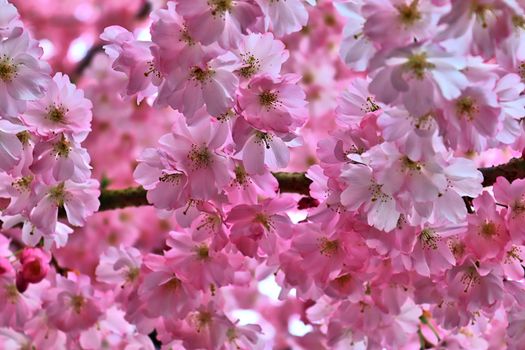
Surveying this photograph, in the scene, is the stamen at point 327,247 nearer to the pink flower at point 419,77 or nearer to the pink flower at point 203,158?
the pink flower at point 203,158

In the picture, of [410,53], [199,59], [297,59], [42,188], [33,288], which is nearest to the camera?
[410,53]

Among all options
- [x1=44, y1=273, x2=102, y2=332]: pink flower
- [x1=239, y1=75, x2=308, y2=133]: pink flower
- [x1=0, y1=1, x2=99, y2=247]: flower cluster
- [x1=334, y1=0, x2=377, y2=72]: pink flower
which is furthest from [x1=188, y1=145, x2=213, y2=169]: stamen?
[x1=44, y1=273, x2=102, y2=332]: pink flower

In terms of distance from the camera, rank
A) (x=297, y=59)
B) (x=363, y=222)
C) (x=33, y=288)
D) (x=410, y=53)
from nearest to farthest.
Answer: (x=410, y=53) → (x=363, y=222) → (x=33, y=288) → (x=297, y=59)

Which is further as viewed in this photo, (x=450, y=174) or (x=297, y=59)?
(x=297, y=59)

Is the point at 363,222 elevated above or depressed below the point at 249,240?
above

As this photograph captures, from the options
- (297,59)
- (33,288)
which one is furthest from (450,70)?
(297,59)

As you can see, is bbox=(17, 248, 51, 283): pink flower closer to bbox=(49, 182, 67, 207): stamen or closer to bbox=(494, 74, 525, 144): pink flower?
bbox=(49, 182, 67, 207): stamen

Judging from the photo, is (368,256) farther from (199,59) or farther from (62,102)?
(62,102)
